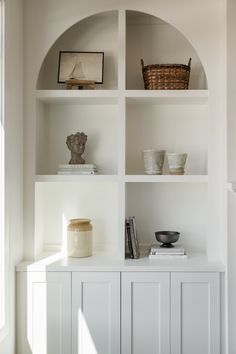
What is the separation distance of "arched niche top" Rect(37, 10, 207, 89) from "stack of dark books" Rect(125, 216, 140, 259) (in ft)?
3.12

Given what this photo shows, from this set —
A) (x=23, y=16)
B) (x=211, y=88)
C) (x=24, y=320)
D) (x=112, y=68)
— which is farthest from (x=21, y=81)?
(x=24, y=320)

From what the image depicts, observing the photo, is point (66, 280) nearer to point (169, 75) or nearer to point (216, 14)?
point (169, 75)

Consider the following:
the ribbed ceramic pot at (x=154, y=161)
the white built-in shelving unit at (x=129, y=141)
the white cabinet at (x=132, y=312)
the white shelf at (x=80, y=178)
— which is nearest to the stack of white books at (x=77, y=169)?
the white shelf at (x=80, y=178)

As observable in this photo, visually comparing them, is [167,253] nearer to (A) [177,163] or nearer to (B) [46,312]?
(A) [177,163]

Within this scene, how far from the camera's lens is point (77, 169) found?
2.74 m

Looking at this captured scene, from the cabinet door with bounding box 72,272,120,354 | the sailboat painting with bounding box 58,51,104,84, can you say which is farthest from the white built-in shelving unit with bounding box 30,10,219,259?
the cabinet door with bounding box 72,272,120,354

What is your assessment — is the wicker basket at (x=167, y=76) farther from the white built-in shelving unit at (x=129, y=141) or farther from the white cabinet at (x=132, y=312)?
the white cabinet at (x=132, y=312)

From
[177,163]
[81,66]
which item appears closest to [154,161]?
[177,163]

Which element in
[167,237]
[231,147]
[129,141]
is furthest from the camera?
[129,141]

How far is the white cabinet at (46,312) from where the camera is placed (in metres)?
2.54

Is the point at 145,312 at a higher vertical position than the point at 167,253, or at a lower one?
lower

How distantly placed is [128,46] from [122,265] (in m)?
1.50

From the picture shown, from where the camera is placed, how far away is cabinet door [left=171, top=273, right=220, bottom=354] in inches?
99.3

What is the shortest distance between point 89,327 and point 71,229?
0.60 m
